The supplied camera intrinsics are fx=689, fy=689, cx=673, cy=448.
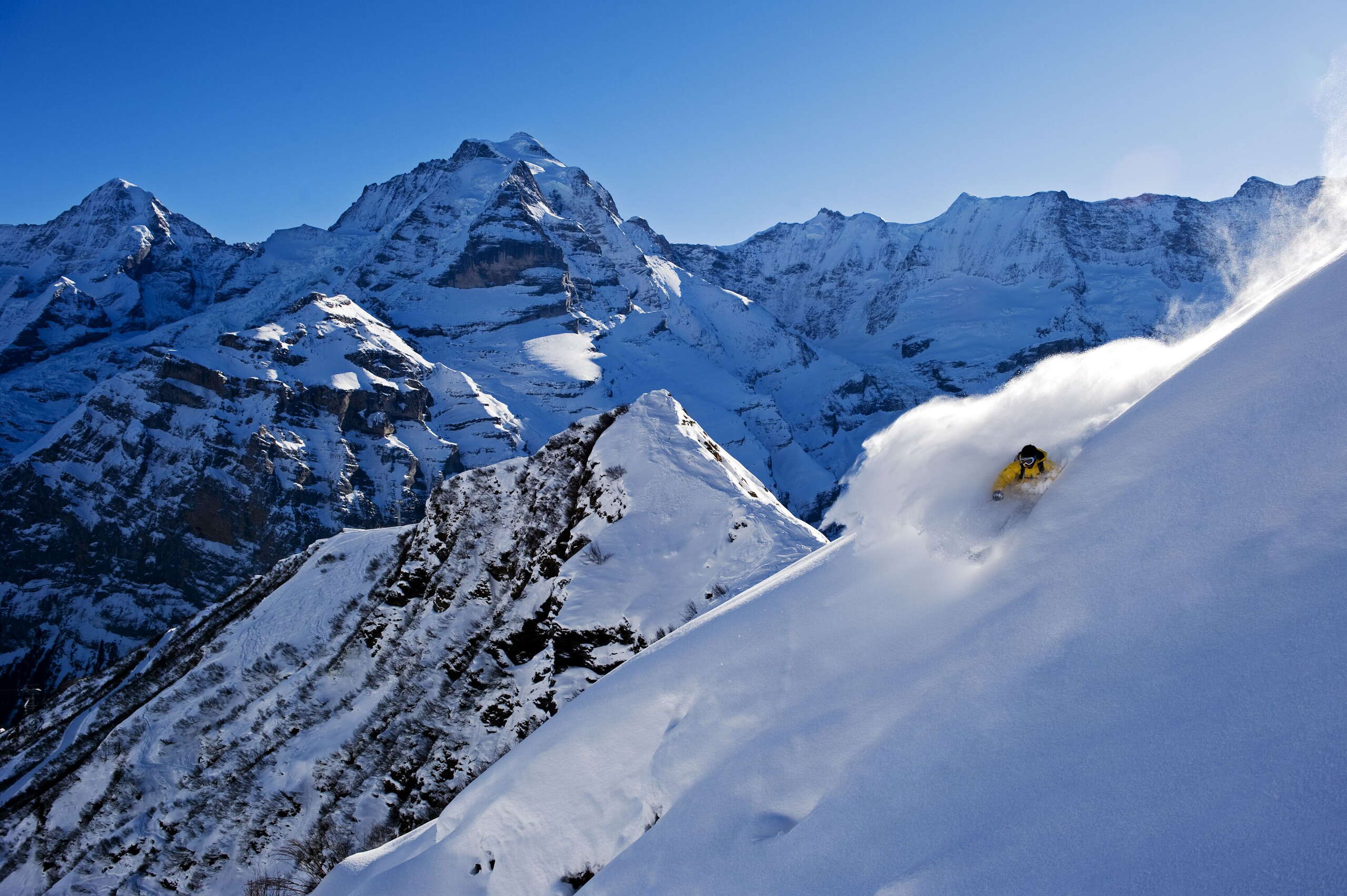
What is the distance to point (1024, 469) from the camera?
9758 millimetres

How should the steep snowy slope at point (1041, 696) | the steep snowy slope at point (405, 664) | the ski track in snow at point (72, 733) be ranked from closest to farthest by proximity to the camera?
the steep snowy slope at point (1041, 696)
the steep snowy slope at point (405, 664)
the ski track in snow at point (72, 733)

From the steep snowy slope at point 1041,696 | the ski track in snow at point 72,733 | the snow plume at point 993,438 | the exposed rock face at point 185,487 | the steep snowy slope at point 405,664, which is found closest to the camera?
the steep snowy slope at point 1041,696

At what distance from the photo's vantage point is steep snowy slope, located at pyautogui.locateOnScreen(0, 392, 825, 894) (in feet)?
80.2

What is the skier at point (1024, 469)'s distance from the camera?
9664 mm

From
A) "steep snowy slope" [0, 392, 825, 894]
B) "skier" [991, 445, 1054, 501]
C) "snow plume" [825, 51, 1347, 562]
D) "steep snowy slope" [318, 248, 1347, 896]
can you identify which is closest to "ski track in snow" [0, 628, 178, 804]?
"steep snowy slope" [0, 392, 825, 894]

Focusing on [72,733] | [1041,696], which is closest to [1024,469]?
[1041,696]

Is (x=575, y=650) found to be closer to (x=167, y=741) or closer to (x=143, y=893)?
(x=143, y=893)

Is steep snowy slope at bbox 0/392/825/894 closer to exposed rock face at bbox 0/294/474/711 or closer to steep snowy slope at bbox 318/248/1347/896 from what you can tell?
steep snowy slope at bbox 318/248/1347/896

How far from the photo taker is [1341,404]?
6137mm

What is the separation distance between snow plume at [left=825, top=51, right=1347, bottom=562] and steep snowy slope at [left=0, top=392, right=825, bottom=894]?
33.8 ft

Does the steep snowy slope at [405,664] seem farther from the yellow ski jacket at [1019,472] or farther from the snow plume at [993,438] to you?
the yellow ski jacket at [1019,472]

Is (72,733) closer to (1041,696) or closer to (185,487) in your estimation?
(1041,696)

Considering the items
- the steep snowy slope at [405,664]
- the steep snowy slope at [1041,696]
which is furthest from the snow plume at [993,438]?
the steep snowy slope at [405,664]

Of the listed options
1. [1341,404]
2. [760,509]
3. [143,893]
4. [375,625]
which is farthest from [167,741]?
[1341,404]
